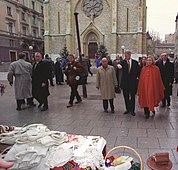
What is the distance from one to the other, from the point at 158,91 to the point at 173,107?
1.66 m

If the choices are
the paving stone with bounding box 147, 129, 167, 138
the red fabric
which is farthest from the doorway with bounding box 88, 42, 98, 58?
the paving stone with bounding box 147, 129, 167, 138

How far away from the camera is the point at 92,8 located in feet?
118

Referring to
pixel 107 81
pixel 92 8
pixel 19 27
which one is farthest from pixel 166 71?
pixel 19 27

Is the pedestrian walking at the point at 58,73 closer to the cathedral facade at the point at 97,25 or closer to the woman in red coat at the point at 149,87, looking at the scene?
the woman in red coat at the point at 149,87

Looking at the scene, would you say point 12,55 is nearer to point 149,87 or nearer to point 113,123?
point 149,87

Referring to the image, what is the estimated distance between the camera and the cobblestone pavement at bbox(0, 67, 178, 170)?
4516 mm

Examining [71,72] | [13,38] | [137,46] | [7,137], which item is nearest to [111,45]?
[137,46]

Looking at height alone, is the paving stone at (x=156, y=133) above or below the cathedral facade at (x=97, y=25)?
below

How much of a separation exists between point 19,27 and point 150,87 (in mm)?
44883

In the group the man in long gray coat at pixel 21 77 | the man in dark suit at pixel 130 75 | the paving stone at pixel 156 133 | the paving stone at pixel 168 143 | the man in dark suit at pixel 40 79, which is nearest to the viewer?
the paving stone at pixel 168 143

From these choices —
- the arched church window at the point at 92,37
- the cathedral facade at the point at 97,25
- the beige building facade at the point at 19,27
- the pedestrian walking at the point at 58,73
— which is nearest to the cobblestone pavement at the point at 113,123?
the pedestrian walking at the point at 58,73

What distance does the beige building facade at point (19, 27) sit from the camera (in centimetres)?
4128

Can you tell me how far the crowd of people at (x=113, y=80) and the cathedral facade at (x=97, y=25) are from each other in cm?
2700

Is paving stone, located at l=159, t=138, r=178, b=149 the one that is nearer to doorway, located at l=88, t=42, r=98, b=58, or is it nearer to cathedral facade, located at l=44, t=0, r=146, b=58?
cathedral facade, located at l=44, t=0, r=146, b=58
